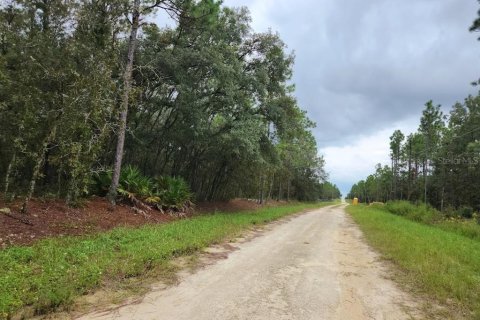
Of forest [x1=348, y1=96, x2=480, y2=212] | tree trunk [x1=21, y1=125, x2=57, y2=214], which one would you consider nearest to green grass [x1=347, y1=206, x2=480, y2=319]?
tree trunk [x1=21, y1=125, x2=57, y2=214]

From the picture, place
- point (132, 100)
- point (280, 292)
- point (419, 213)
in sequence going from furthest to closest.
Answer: point (419, 213)
point (132, 100)
point (280, 292)

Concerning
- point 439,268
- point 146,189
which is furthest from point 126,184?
point 439,268

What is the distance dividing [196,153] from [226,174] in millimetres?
3395

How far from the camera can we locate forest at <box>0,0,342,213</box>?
10820mm

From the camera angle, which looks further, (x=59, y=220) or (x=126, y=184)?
(x=126, y=184)

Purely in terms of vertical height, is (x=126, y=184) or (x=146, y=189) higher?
(x=126, y=184)

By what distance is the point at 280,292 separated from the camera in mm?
5875

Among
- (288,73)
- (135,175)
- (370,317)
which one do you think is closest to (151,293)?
(370,317)

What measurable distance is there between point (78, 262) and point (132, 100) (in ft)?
23.4

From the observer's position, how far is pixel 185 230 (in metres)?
11.4

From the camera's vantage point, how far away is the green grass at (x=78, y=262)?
5039 mm

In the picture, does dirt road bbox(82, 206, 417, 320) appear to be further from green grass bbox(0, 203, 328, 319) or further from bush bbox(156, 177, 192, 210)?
bush bbox(156, 177, 192, 210)

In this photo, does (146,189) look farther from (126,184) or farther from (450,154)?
(450,154)

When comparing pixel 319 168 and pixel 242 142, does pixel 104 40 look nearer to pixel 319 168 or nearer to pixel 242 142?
pixel 242 142
